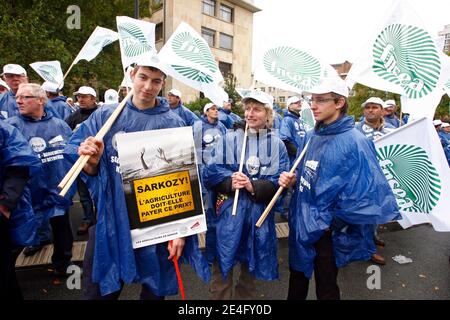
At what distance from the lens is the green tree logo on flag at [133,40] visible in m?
3.30

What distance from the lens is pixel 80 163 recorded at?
189 centimetres

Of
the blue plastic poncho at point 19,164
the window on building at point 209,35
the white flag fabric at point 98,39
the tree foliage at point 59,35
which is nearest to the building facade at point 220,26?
the window on building at point 209,35

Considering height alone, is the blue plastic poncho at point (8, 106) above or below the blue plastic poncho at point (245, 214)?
above

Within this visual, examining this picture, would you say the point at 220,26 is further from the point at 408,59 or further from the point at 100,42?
the point at 408,59

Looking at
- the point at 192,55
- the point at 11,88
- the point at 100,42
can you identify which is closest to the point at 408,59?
the point at 192,55

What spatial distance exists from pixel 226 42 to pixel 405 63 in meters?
32.0

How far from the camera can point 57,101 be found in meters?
6.14

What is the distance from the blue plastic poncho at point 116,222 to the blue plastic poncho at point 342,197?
885mm

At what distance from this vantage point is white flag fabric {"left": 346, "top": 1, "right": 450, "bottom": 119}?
8.89 feet

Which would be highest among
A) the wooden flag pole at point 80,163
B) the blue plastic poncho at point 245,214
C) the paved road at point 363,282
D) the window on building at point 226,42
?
the window on building at point 226,42

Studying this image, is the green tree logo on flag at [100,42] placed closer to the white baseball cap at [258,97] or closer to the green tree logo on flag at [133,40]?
the green tree logo on flag at [133,40]

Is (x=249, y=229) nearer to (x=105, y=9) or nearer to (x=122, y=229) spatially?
(x=122, y=229)

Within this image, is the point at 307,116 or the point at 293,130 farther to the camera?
the point at 293,130
